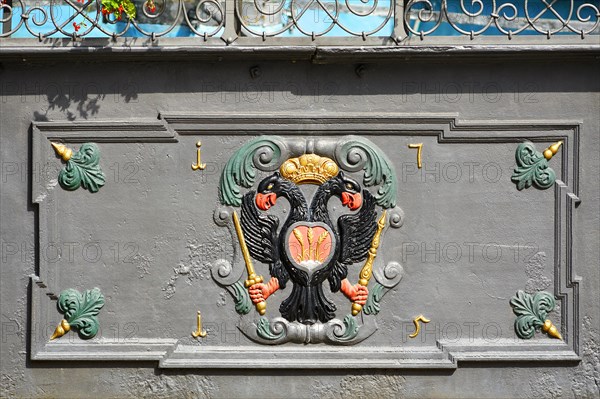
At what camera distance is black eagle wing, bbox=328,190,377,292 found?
592cm

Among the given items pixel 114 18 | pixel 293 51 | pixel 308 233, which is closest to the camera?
pixel 293 51

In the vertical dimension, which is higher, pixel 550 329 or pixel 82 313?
pixel 82 313

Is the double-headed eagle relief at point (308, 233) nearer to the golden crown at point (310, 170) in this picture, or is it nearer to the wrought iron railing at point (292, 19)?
the golden crown at point (310, 170)

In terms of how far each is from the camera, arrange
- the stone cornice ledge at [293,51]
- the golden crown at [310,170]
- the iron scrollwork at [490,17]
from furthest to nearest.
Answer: the iron scrollwork at [490,17]
the golden crown at [310,170]
the stone cornice ledge at [293,51]

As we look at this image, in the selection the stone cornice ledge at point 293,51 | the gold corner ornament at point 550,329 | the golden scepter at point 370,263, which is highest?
the stone cornice ledge at point 293,51

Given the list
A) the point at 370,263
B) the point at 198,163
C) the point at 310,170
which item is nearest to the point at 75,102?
the point at 198,163

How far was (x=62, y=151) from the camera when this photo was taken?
5.93m

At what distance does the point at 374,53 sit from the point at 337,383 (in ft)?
8.07

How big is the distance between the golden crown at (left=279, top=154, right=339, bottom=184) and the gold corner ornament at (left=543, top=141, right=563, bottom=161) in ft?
5.13

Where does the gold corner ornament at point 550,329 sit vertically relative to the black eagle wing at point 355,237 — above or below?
below

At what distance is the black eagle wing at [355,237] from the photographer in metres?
5.92

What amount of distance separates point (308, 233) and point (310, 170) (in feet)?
1.53

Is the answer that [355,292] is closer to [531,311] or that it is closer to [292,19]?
[531,311]

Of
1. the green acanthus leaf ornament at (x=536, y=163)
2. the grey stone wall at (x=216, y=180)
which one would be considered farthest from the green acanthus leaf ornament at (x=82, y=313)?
the green acanthus leaf ornament at (x=536, y=163)
